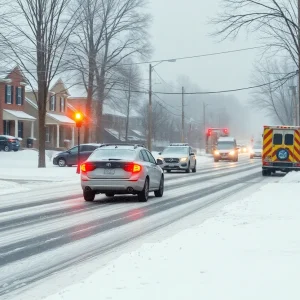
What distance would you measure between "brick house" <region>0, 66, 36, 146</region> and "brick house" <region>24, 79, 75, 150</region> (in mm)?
2506

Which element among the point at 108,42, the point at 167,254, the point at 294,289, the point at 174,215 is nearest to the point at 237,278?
the point at 294,289

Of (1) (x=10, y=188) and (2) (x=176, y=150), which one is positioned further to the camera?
(2) (x=176, y=150)

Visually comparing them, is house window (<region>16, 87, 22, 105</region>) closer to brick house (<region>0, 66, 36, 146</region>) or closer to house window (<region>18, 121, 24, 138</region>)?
brick house (<region>0, 66, 36, 146</region>)

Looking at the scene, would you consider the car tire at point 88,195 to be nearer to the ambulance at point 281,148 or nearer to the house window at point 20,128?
the ambulance at point 281,148

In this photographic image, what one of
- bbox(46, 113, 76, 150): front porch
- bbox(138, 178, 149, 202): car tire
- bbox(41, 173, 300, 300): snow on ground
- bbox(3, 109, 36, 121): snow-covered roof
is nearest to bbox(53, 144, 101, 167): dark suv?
bbox(3, 109, 36, 121): snow-covered roof

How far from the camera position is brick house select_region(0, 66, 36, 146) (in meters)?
59.2

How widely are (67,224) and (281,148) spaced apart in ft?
74.2

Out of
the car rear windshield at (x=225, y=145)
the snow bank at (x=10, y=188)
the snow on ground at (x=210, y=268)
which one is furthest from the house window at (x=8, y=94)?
the snow on ground at (x=210, y=268)

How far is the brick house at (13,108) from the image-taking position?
5922 centimetres

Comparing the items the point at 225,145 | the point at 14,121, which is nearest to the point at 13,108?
the point at 14,121

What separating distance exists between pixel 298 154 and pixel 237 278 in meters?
28.2

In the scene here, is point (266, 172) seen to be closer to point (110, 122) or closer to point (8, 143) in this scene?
point (8, 143)

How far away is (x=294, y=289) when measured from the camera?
22.0 ft

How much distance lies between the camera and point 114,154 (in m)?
19.1
